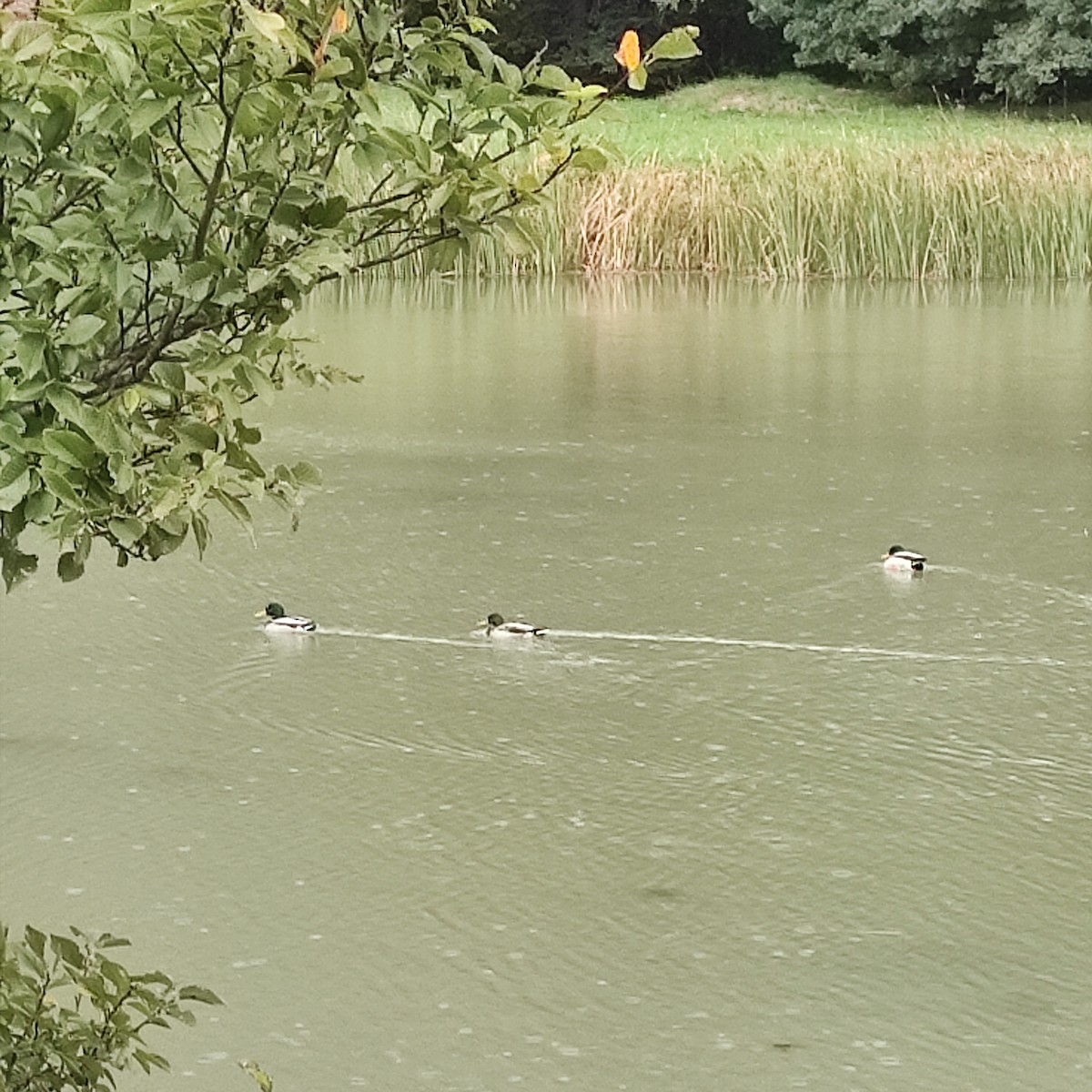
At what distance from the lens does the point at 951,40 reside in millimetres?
24734

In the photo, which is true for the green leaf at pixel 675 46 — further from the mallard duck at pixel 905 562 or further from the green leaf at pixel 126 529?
the mallard duck at pixel 905 562

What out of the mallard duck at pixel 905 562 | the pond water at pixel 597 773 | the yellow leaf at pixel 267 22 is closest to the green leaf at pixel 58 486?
the yellow leaf at pixel 267 22

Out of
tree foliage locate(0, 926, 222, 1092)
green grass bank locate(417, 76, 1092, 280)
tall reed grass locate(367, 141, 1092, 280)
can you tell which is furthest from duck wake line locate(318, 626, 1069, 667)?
tall reed grass locate(367, 141, 1092, 280)

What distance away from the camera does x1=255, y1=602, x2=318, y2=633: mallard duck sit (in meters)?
3.97

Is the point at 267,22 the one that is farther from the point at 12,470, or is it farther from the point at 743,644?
the point at 743,644

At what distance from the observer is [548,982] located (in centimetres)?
237

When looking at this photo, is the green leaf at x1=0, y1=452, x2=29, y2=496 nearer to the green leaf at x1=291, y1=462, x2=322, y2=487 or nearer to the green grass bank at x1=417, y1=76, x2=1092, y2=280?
the green leaf at x1=291, y1=462, x2=322, y2=487

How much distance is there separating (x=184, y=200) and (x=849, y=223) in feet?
36.0

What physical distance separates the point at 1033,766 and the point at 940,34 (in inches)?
882

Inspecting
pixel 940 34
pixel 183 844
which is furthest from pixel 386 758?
pixel 940 34

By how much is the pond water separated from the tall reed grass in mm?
5762

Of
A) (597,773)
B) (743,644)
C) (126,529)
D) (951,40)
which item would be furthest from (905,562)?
(951,40)

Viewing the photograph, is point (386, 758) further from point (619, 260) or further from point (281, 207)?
point (619, 260)

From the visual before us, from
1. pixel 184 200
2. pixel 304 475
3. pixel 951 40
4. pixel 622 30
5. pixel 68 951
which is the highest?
pixel 622 30
